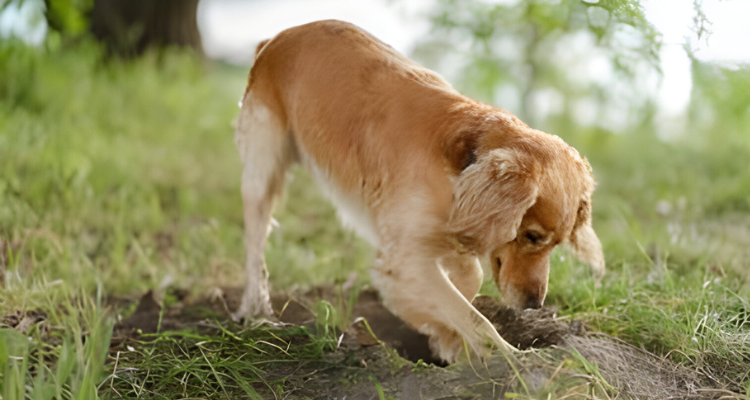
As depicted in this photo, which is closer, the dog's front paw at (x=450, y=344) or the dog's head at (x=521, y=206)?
the dog's head at (x=521, y=206)

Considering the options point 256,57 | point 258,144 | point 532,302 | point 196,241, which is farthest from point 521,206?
point 196,241

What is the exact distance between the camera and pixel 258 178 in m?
3.28

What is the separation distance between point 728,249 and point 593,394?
212 centimetres

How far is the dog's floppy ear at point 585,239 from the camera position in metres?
2.42

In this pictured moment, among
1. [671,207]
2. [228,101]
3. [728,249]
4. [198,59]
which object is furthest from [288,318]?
[198,59]

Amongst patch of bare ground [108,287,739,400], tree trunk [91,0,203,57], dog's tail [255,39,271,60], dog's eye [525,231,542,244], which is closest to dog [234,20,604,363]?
dog's eye [525,231,542,244]

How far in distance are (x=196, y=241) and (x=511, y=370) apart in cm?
278

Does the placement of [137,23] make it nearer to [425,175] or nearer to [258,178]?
[258,178]

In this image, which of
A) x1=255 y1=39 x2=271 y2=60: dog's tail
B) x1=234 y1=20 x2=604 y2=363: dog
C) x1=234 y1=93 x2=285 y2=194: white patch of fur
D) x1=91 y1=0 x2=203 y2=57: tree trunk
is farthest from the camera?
x1=91 y1=0 x2=203 y2=57: tree trunk

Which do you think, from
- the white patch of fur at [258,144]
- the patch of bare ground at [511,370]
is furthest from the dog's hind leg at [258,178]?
the patch of bare ground at [511,370]

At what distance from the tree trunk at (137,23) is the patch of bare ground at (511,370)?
17.2ft

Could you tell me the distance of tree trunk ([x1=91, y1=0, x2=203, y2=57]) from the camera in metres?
7.23

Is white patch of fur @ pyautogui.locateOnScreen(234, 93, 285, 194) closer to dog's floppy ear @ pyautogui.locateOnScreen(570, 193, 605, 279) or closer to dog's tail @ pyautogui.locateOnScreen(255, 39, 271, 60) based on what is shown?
dog's tail @ pyautogui.locateOnScreen(255, 39, 271, 60)

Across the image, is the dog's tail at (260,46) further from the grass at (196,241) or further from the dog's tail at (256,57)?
the grass at (196,241)
